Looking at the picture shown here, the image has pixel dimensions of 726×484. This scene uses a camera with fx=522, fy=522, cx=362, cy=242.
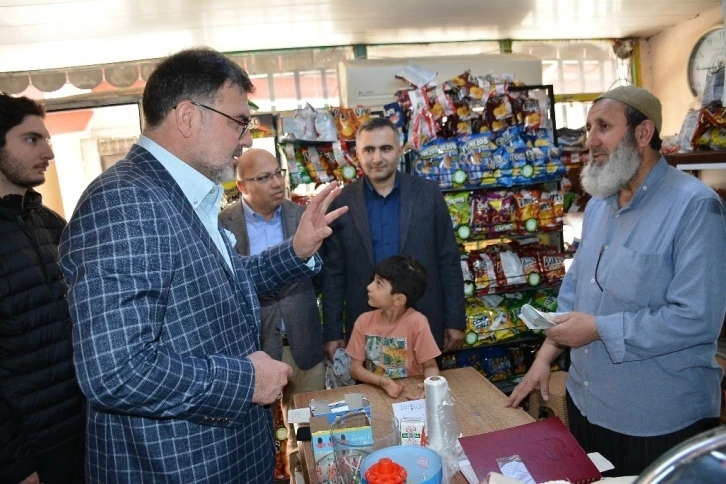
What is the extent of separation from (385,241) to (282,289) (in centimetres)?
63

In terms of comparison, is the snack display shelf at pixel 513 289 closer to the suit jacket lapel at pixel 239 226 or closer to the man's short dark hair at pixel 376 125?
the man's short dark hair at pixel 376 125

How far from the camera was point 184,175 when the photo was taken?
50.2 inches


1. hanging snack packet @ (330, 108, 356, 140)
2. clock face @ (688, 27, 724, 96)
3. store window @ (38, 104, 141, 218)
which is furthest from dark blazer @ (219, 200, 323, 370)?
clock face @ (688, 27, 724, 96)

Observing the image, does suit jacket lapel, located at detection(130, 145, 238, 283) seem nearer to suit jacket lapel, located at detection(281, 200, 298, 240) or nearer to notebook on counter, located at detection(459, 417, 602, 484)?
notebook on counter, located at detection(459, 417, 602, 484)

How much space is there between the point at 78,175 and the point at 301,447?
5.19 m

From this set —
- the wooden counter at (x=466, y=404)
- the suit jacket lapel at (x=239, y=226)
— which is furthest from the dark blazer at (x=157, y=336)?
the suit jacket lapel at (x=239, y=226)

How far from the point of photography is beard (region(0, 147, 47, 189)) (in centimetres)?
194

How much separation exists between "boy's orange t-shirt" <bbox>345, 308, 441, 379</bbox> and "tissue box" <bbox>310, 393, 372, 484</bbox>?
0.73m

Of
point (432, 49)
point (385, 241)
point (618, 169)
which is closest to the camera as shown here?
point (618, 169)

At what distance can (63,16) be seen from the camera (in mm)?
3439

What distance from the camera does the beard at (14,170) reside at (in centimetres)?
194

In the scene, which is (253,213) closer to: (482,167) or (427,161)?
(427,161)

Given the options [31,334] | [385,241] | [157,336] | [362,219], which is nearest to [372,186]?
[362,219]

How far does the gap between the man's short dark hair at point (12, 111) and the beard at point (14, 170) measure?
5 centimetres
